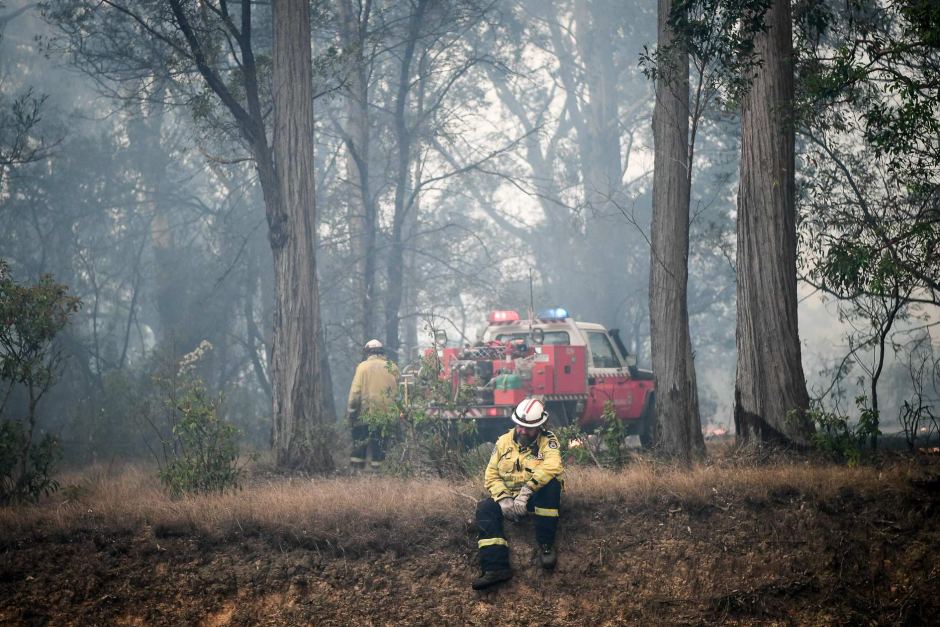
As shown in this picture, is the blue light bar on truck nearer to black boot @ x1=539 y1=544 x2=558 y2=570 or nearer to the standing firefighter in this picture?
the standing firefighter

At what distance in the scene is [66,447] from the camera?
17.2m

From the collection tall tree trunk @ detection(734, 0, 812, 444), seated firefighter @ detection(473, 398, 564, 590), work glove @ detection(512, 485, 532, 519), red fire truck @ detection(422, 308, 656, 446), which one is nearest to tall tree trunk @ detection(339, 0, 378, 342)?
red fire truck @ detection(422, 308, 656, 446)

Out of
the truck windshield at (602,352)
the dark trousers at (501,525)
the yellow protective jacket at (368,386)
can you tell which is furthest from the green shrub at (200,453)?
the truck windshield at (602,352)

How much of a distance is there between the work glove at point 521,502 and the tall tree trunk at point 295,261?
4.94 metres

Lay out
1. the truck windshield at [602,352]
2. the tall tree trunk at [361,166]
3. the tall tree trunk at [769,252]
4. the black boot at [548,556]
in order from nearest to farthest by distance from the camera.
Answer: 1. the black boot at [548,556]
2. the tall tree trunk at [769,252]
3. the truck windshield at [602,352]
4. the tall tree trunk at [361,166]

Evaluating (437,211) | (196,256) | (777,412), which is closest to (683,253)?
(777,412)

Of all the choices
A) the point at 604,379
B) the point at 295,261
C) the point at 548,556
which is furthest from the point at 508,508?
the point at 604,379

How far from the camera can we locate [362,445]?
38.8 ft

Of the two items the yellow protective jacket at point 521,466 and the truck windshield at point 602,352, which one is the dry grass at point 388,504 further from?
the truck windshield at point 602,352

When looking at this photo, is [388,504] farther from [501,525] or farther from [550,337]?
[550,337]

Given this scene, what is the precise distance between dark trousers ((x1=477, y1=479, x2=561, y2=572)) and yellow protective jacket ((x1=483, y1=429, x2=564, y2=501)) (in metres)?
0.10

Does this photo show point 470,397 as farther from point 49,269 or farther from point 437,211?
point 437,211

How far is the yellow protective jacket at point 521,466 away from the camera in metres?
7.88

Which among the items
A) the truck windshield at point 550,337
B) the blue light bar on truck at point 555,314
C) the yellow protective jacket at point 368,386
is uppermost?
the blue light bar on truck at point 555,314
